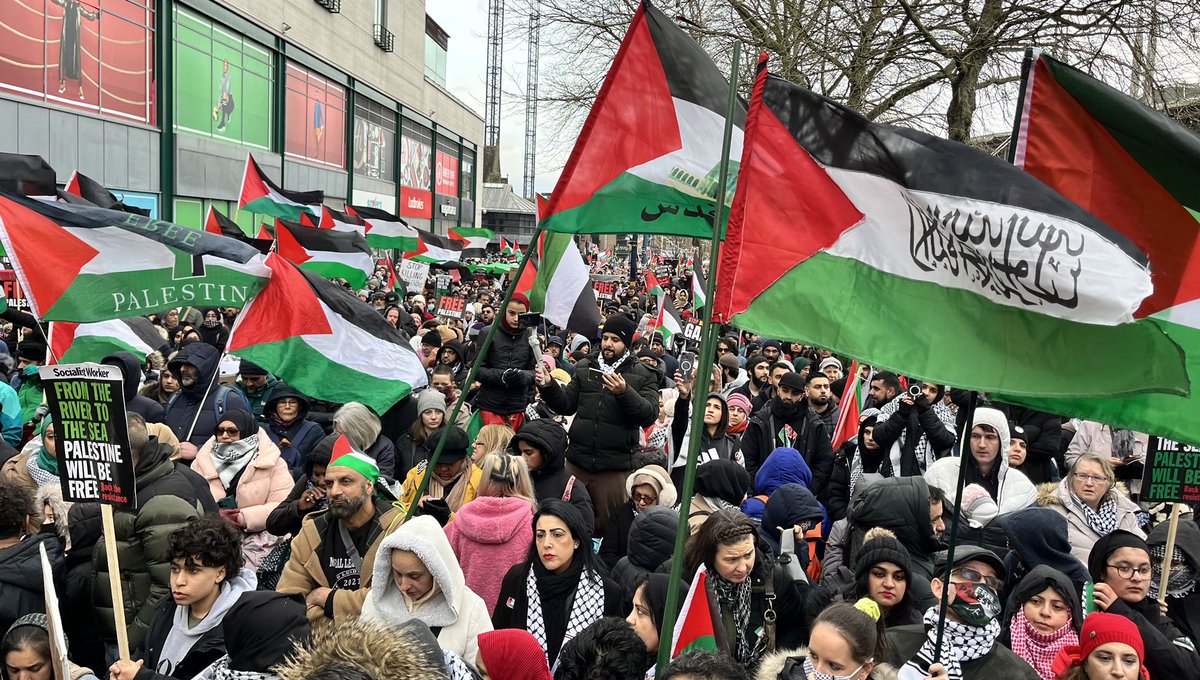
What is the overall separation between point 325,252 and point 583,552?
27.2 feet

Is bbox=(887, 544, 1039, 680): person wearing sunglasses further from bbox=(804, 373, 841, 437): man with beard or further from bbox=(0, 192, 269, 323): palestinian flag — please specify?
bbox=(804, 373, 841, 437): man with beard

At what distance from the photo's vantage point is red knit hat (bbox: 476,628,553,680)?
12.0 ft

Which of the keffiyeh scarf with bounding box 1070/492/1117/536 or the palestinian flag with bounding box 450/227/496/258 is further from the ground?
the palestinian flag with bounding box 450/227/496/258

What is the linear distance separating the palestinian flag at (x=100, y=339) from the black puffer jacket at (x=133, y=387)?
260mm

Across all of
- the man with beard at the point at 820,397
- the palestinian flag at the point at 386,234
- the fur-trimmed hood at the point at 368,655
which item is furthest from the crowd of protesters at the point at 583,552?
the palestinian flag at the point at 386,234

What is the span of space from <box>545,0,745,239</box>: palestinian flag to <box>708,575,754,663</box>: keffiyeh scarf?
4.78 feet

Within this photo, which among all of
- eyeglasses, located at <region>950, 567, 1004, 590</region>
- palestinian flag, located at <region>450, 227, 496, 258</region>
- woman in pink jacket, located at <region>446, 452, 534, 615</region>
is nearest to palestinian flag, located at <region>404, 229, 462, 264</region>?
palestinian flag, located at <region>450, 227, 496, 258</region>

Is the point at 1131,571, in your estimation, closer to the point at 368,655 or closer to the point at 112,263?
the point at 368,655

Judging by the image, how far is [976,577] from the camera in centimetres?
434

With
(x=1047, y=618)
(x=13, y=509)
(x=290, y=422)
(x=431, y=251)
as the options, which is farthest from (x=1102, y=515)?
(x=431, y=251)

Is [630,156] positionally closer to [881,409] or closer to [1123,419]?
[1123,419]

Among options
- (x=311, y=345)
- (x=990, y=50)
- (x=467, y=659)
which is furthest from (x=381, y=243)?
(x=467, y=659)

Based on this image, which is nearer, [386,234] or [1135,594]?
[1135,594]

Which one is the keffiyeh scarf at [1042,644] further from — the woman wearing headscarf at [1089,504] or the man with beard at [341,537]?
the man with beard at [341,537]
